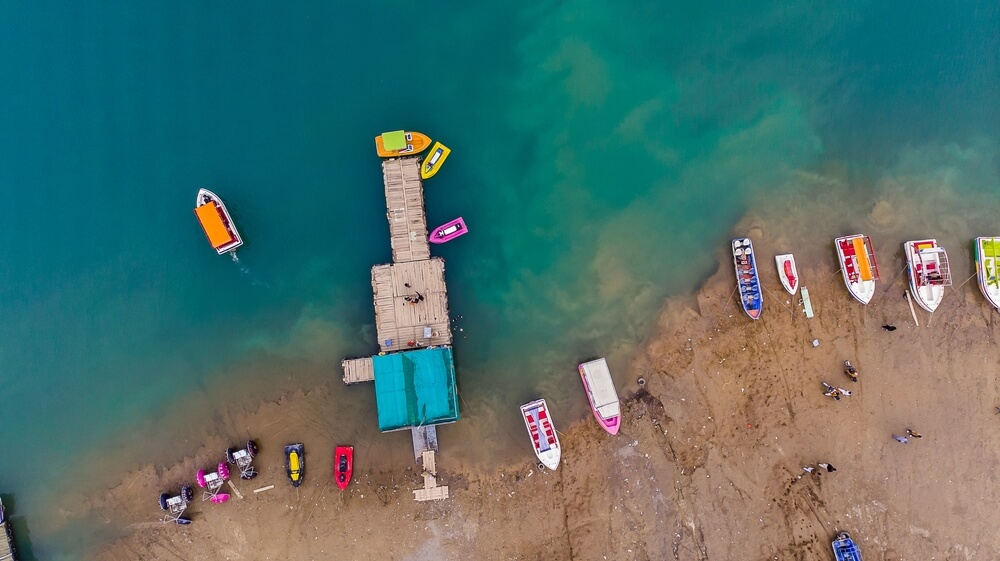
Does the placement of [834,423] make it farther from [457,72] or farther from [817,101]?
[457,72]

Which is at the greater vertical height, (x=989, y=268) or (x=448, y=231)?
(x=448, y=231)

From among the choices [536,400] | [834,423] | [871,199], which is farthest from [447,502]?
[871,199]

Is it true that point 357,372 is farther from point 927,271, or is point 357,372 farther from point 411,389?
point 927,271

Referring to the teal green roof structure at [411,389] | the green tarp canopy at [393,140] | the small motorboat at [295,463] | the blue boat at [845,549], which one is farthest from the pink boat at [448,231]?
the blue boat at [845,549]

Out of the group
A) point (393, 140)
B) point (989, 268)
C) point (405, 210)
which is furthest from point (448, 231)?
point (989, 268)

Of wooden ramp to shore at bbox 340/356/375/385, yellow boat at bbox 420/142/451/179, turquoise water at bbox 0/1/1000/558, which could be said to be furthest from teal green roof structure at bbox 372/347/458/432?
yellow boat at bbox 420/142/451/179

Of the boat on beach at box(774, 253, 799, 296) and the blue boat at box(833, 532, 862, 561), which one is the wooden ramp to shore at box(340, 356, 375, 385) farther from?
the blue boat at box(833, 532, 862, 561)
